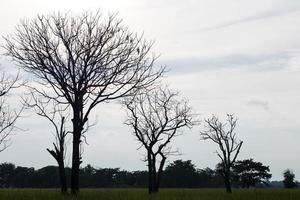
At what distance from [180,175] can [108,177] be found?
15.1m

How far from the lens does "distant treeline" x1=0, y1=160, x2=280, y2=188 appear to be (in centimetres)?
9450

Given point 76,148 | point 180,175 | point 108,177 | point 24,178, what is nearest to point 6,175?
point 24,178

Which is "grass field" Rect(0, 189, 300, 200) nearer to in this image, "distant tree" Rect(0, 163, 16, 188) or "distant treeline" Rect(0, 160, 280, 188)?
"distant treeline" Rect(0, 160, 280, 188)

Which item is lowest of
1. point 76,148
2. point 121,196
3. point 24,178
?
point 121,196

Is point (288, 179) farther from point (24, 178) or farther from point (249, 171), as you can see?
point (24, 178)

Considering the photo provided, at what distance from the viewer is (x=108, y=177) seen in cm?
10400

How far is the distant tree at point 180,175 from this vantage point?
98.6 metres

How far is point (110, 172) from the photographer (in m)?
105

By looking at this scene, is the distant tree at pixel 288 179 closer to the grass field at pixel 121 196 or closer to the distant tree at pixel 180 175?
the distant tree at pixel 180 175

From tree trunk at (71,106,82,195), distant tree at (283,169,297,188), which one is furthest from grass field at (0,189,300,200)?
distant tree at (283,169,297,188)

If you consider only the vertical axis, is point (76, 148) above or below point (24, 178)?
below

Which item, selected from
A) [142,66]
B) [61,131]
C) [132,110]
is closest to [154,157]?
[132,110]

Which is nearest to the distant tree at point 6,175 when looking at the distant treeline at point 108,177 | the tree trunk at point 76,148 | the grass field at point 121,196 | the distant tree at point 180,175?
the distant treeline at point 108,177

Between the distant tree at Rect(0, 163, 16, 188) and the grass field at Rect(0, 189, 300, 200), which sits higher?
the distant tree at Rect(0, 163, 16, 188)
